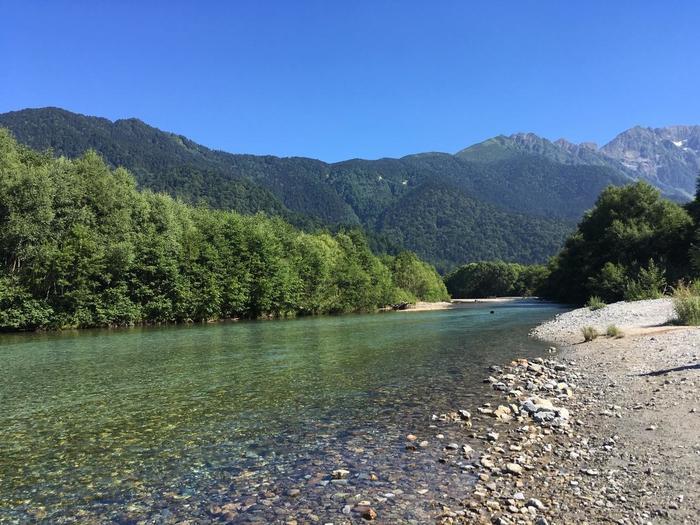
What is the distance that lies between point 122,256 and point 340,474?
53194mm

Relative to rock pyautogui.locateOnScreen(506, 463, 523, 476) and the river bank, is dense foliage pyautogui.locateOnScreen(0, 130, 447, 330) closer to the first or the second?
the river bank

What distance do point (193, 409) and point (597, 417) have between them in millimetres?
11671

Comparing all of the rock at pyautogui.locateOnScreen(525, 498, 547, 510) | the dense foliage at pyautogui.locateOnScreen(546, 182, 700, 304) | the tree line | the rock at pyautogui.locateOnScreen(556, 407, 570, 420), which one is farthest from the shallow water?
the tree line

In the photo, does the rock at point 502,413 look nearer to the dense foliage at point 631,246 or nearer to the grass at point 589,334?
the grass at point 589,334

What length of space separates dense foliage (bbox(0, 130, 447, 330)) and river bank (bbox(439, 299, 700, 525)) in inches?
1935

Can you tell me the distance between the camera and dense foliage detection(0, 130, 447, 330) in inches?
1914

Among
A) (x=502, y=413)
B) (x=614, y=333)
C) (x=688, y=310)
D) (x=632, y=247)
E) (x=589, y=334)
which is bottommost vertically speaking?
(x=589, y=334)

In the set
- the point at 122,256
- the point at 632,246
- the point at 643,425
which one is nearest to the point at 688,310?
the point at 643,425

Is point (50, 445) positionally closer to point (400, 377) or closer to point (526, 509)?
point (526, 509)

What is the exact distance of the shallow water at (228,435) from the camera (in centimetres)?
805

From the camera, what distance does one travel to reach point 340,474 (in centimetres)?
909

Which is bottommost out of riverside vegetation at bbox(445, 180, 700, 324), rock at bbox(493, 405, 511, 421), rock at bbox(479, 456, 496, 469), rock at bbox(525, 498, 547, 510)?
rock at bbox(493, 405, 511, 421)

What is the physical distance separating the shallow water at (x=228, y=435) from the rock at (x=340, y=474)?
0.15 m

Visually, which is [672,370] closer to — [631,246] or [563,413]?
[563,413]
